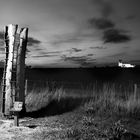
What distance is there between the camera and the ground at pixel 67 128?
20.6 feet

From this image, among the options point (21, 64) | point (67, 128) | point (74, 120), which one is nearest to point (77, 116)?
point (74, 120)

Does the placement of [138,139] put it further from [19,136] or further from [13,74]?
[13,74]

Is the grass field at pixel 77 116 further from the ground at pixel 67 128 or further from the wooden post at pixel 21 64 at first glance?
the wooden post at pixel 21 64

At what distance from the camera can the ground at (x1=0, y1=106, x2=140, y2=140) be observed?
6285 mm

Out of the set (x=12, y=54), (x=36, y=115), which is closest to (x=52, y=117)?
(x=36, y=115)

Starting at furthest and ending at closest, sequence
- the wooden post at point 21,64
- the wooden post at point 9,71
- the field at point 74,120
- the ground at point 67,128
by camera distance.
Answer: the wooden post at point 21,64 → the wooden post at point 9,71 → the field at point 74,120 → the ground at point 67,128

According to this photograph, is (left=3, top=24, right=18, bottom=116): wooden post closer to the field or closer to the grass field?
the field

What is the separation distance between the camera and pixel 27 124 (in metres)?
7.71

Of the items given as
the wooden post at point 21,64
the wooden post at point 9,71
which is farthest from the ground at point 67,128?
the wooden post at point 21,64

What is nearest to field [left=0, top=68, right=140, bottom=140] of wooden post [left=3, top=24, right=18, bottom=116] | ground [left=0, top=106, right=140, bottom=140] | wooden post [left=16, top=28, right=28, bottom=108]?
ground [left=0, top=106, right=140, bottom=140]

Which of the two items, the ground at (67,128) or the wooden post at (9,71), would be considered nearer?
the ground at (67,128)

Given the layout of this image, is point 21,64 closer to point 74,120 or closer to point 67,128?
point 74,120

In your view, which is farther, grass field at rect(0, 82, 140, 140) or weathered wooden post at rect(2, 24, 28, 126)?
weathered wooden post at rect(2, 24, 28, 126)

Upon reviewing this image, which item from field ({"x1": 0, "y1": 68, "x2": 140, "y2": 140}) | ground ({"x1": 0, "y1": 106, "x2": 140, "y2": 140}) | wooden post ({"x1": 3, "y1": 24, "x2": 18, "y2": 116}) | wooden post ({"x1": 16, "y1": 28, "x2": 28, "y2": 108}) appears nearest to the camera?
ground ({"x1": 0, "y1": 106, "x2": 140, "y2": 140})
